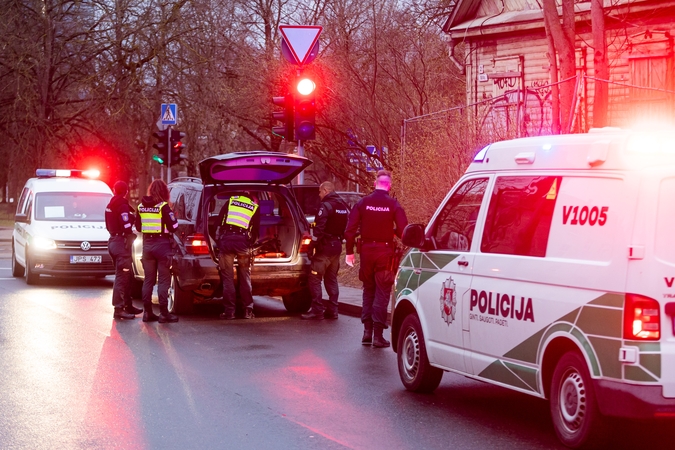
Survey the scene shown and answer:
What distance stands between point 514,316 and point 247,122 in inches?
1659

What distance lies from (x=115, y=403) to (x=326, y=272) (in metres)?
5.87

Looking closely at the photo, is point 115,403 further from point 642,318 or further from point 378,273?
point 642,318

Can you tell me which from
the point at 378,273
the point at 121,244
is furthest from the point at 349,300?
the point at 378,273

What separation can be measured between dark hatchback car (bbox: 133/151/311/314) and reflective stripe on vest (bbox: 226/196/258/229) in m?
0.35

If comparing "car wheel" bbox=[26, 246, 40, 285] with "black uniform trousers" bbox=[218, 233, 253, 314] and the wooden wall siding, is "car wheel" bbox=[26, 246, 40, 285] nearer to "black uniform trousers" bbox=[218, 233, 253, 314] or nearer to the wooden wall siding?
"black uniform trousers" bbox=[218, 233, 253, 314]

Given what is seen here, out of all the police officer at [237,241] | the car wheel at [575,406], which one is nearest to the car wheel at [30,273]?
the police officer at [237,241]

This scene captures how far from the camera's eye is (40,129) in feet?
126

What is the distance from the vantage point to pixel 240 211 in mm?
13836

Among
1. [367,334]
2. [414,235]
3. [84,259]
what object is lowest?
[367,334]

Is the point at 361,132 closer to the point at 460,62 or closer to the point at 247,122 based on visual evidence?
the point at 460,62

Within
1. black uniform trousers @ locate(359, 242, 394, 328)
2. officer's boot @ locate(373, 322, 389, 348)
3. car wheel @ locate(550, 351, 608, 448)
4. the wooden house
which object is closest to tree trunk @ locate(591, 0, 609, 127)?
the wooden house

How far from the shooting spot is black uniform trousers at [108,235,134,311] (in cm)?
1432

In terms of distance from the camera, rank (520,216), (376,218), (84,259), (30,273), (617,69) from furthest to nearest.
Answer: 1. (617,69)
2. (30,273)
3. (84,259)
4. (376,218)
5. (520,216)

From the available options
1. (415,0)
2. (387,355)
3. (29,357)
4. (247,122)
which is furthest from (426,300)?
(247,122)
